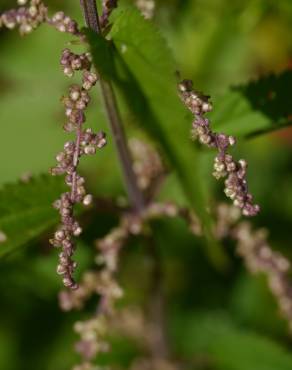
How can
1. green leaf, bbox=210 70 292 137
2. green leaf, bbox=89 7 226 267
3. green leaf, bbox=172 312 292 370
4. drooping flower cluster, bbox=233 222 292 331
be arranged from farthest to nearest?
green leaf, bbox=172 312 292 370 → drooping flower cluster, bbox=233 222 292 331 → green leaf, bbox=210 70 292 137 → green leaf, bbox=89 7 226 267

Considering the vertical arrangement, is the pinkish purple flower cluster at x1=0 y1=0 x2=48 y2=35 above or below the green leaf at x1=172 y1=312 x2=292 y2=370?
above

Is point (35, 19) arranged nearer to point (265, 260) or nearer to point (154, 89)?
point (154, 89)

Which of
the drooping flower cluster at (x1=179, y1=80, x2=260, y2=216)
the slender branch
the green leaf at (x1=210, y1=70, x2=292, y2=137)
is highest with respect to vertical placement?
the green leaf at (x1=210, y1=70, x2=292, y2=137)

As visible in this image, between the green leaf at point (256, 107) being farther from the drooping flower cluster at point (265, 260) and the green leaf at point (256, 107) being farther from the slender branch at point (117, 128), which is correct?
the drooping flower cluster at point (265, 260)

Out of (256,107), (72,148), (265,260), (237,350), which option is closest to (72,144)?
(72,148)

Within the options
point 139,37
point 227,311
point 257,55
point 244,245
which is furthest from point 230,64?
point 139,37

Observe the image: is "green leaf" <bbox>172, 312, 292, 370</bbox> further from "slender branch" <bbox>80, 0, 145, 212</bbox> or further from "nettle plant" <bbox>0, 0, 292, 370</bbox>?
"slender branch" <bbox>80, 0, 145, 212</bbox>

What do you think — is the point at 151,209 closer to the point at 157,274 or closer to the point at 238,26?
the point at 157,274

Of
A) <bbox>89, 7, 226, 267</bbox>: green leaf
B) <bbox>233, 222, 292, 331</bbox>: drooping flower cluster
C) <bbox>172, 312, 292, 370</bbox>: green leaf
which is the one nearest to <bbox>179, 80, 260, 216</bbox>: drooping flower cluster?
<bbox>89, 7, 226, 267</bbox>: green leaf

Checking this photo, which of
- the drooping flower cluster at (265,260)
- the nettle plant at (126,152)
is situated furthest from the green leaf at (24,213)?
the drooping flower cluster at (265,260)
